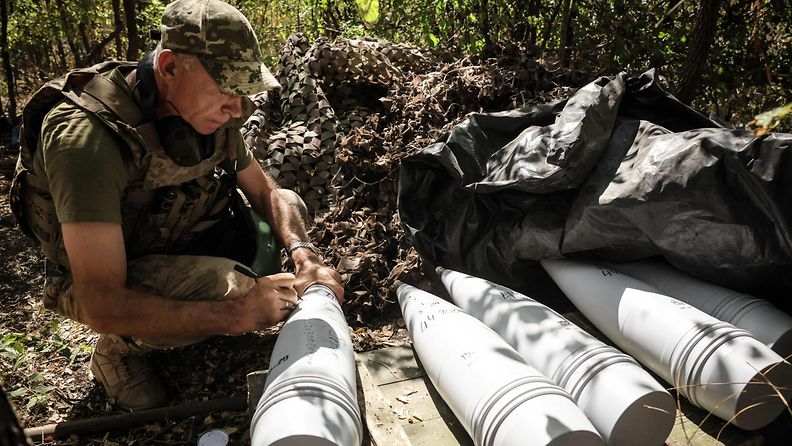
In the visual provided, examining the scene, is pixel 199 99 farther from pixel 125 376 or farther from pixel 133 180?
pixel 125 376

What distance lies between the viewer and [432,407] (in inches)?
92.6

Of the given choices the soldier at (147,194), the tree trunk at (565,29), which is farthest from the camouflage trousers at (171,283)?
the tree trunk at (565,29)

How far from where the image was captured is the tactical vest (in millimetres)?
2283

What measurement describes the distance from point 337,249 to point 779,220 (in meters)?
2.10

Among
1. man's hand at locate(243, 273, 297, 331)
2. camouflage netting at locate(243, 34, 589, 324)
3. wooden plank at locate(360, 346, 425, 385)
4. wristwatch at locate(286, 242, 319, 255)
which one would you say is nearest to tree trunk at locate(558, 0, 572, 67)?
camouflage netting at locate(243, 34, 589, 324)

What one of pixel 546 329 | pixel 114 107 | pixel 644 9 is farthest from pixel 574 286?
pixel 644 9

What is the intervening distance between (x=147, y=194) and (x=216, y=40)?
714 millimetres

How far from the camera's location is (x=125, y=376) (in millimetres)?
2588

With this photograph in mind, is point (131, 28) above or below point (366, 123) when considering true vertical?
above

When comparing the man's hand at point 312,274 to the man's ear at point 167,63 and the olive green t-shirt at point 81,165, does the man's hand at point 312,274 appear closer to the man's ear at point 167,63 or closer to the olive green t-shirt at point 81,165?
the olive green t-shirt at point 81,165

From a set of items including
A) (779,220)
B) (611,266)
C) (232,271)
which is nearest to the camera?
(779,220)

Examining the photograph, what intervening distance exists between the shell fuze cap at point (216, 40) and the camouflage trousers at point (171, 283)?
2.40 feet

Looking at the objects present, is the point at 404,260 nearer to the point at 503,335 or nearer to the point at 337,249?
the point at 337,249

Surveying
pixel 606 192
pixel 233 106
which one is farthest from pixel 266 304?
pixel 606 192
